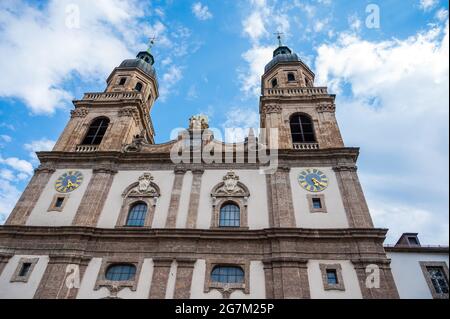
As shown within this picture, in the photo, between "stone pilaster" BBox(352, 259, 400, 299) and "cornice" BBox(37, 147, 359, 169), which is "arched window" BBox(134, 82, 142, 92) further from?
"stone pilaster" BBox(352, 259, 400, 299)

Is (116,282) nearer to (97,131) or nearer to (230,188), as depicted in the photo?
(230,188)

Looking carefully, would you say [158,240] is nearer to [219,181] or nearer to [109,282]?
[109,282]

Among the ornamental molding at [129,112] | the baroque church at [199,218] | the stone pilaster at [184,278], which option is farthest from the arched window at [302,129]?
the ornamental molding at [129,112]

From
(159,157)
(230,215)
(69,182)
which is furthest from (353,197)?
(69,182)

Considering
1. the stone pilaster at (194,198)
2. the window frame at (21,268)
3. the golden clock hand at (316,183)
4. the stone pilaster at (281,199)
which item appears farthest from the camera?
the golden clock hand at (316,183)

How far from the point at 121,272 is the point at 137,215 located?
377 centimetres

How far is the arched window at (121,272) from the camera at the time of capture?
16250 mm

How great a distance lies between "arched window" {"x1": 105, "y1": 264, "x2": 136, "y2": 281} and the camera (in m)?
16.2

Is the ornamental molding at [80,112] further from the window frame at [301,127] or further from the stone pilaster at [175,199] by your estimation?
the window frame at [301,127]

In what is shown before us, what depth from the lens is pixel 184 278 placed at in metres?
15.7

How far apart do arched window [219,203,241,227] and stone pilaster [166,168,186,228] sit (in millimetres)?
2829

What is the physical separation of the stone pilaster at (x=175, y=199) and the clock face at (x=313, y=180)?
26.3ft
